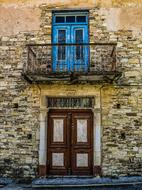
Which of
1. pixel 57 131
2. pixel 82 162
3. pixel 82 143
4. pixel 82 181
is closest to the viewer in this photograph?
pixel 82 181

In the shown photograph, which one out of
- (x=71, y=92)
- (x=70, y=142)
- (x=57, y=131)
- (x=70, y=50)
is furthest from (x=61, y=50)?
(x=70, y=142)

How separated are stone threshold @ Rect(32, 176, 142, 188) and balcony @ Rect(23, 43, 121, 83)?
121 inches

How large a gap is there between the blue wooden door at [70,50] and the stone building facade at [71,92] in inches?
11.3

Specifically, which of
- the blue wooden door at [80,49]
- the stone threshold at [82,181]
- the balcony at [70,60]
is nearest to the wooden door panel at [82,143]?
the stone threshold at [82,181]

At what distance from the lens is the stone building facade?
1120 centimetres

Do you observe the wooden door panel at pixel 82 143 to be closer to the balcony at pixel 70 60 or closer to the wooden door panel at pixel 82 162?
the wooden door panel at pixel 82 162

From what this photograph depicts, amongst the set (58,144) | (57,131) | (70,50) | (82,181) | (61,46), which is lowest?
(82,181)

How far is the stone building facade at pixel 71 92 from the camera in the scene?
1120cm

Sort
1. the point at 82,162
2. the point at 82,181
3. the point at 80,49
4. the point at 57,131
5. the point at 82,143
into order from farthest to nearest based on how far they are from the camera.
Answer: the point at 80,49
the point at 57,131
the point at 82,143
the point at 82,162
the point at 82,181

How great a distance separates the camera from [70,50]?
11688mm

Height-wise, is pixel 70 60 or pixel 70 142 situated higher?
pixel 70 60

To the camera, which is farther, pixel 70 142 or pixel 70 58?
pixel 70 58

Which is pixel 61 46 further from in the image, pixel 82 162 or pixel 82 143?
pixel 82 162

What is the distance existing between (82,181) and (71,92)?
112 inches
